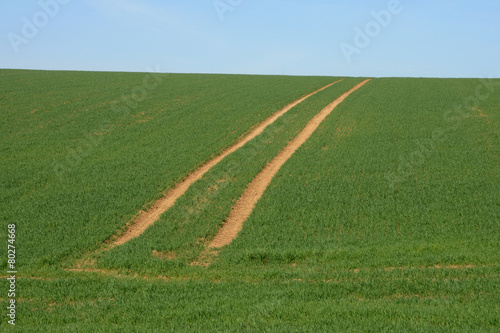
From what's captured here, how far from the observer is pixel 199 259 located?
556 inches

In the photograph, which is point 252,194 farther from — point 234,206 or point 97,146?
point 97,146

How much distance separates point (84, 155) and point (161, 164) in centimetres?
574

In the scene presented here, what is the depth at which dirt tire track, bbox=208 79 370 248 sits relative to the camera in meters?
15.9

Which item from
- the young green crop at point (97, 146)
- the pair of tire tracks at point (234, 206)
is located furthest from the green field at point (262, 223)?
the pair of tire tracks at point (234, 206)

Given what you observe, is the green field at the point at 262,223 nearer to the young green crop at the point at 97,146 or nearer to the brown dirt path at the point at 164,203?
Answer: the young green crop at the point at 97,146

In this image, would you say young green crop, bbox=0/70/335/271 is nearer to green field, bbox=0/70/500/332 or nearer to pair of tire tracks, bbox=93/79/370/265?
green field, bbox=0/70/500/332

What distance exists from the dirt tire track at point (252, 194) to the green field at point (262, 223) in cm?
39

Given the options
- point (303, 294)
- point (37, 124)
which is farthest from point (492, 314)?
point (37, 124)

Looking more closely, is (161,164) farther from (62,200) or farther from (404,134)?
(404,134)

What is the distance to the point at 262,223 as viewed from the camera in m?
16.5

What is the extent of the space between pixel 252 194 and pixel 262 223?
3.12 m

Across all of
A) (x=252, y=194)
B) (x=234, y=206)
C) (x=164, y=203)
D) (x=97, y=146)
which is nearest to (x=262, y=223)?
(x=234, y=206)

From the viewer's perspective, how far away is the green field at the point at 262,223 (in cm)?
970

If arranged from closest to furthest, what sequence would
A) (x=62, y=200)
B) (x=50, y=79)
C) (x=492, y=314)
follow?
(x=492, y=314), (x=62, y=200), (x=50, y=79)
